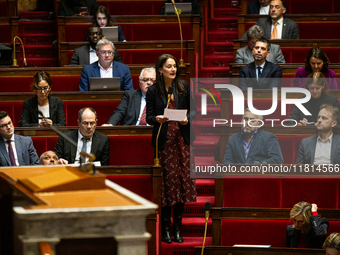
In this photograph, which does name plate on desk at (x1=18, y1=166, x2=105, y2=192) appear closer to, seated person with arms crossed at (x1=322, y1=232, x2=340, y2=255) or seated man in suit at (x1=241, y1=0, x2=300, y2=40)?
seated person with arms crossed at (x1=322, y1=232, x2=340, y2=255)

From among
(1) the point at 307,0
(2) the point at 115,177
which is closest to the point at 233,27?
(1) the point at 307,0

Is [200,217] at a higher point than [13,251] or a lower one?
lower

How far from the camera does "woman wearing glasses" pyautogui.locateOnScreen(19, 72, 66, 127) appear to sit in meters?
3.02

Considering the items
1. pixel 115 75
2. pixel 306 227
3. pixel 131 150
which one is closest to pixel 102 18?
pixel 115 75

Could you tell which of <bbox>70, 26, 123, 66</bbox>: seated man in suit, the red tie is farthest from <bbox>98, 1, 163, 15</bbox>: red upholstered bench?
the red tie

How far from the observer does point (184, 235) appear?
2734 millimetres

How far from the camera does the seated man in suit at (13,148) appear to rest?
252 cm

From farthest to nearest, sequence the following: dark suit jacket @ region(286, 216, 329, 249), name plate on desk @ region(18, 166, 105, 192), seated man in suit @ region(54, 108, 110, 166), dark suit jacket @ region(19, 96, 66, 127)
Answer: dark suit jacket @ region(19, 96, 66, 127)
seated man in suit @ region(54, 108, 110, 166)
dark suit jacket @ region(286, 216, 329, 249)
name plate on desk @ region(18, 166, 105, 192)

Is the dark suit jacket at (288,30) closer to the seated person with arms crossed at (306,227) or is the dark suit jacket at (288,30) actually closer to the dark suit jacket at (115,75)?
the dark suit jacket at (115,75)

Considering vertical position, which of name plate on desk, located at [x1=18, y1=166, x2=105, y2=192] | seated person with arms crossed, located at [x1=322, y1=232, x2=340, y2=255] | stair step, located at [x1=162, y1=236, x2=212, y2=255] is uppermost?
name plate on desk, located at [x1=18, y1=166, x2=105, y2=192]

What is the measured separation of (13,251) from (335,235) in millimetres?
1330

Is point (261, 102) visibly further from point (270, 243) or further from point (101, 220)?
point (101, 220)

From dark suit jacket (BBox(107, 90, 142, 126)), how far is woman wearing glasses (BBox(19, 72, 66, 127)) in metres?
0.32

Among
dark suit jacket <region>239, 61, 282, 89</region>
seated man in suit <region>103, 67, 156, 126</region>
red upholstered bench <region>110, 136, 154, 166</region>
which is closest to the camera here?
red upholstered bench <region>110, 136, 154, 166</region>
